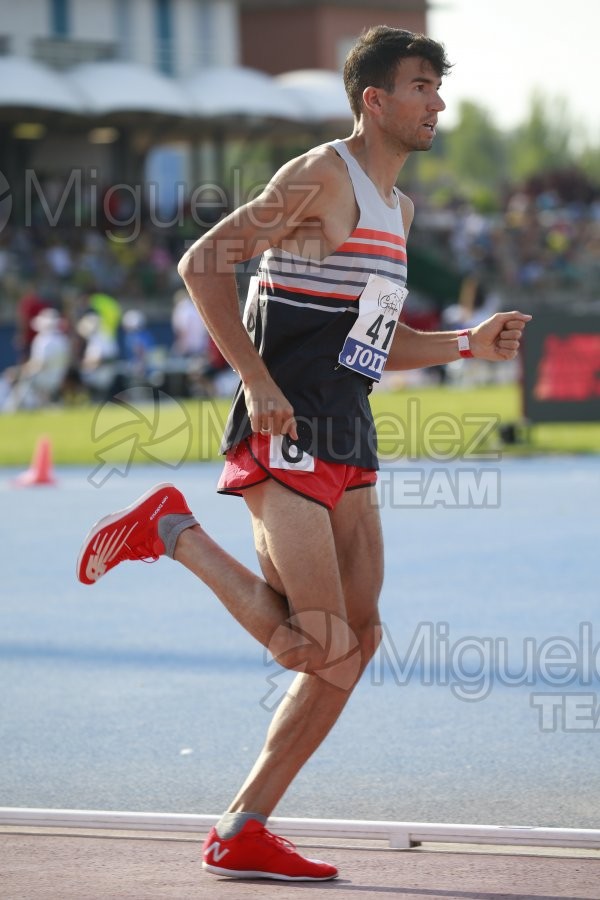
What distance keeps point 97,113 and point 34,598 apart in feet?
97.3

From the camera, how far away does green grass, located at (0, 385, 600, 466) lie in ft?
55.1

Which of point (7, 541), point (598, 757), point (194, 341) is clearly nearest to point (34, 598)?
point (7, 541)

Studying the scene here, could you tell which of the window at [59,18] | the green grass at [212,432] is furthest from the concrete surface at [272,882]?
the window at [59,18]

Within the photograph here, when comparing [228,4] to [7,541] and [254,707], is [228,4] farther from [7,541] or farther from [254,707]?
[254,707]

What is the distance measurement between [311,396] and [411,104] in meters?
0.84

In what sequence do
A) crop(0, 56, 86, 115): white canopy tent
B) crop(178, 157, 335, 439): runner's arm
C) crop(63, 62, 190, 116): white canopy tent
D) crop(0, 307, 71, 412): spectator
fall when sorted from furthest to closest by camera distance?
crop(63, 62, 190, 116): white canopy tent
crop(0, 56, 86, 115): white canopy tent
crop(0, 307, 71, 412): spectator
crop(178, 157, 335, 439): runner's arm

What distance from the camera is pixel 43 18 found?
1652 inches

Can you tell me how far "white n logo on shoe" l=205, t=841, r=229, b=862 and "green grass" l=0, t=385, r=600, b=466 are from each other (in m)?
9.93

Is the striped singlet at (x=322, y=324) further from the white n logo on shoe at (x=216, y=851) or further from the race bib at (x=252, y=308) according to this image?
the white n logo on shoe at (x=216, y=851)

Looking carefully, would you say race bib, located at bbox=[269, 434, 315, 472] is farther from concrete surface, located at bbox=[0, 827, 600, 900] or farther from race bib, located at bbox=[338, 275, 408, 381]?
concrete surface, located at bbox=[0, 827, 600, 900]

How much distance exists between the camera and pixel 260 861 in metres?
4.01
